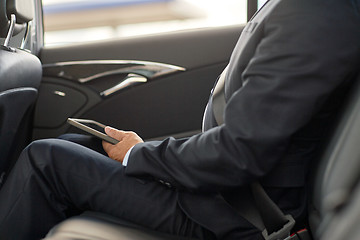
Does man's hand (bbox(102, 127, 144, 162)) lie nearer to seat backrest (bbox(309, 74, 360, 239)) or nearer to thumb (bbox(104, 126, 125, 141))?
thumb (bbox(104, 126, 125, 141))

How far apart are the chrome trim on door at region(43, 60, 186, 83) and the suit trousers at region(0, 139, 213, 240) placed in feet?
2.77

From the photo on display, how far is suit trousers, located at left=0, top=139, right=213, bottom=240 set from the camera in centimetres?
110

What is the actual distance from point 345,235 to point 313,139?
377 mm

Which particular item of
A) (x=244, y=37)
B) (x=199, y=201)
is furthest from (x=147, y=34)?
(x=199, y=201)

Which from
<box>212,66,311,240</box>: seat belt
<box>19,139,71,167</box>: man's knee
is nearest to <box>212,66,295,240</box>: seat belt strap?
<box>212,66,311,240</box>: seat belt

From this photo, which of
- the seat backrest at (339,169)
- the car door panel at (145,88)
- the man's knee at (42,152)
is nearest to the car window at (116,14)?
the car door panel at (145,88)

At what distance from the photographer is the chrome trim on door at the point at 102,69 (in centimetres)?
199

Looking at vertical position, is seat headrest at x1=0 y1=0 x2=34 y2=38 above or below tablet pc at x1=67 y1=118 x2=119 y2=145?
above

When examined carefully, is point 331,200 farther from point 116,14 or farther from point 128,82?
point 116,14

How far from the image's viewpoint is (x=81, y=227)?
101 cm

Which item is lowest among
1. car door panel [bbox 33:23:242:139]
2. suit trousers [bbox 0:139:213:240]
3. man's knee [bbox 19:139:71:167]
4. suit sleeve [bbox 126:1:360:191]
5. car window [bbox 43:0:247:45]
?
car window [bbox 43:0:247:45]

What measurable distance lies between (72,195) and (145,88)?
89cm

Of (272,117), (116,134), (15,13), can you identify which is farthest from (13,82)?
(272,117)

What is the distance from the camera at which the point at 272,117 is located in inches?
38.0
